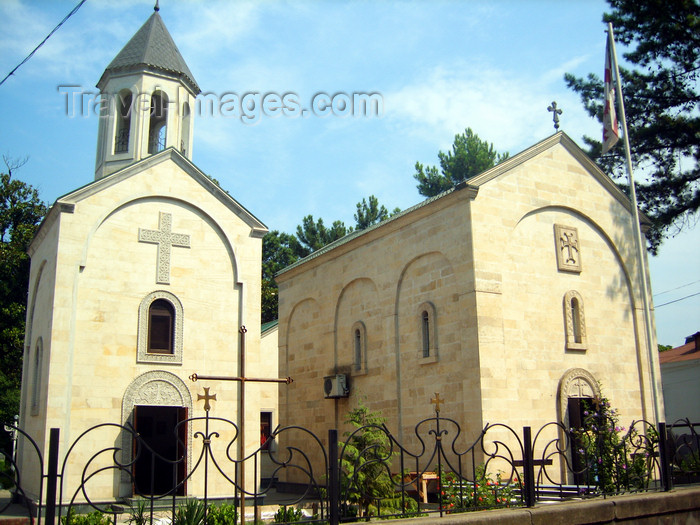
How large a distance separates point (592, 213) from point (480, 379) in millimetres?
5889

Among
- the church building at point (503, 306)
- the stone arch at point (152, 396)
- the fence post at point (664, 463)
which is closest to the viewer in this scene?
the fence post at point (664, 463)

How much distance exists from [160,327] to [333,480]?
863cm

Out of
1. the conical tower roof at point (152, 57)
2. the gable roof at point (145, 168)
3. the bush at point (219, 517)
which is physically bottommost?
the bush at point (219, 517)

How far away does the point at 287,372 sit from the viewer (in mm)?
21703

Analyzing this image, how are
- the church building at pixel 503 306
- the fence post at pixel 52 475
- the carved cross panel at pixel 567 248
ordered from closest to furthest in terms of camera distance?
the fence post at pixel 52 475 → the church building at pixel 503 306 → the carved cross panel at pixel 567 248

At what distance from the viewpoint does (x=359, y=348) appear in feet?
60.4

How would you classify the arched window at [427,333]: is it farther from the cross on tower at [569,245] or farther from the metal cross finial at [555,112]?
the metal cross finial at [555,112]

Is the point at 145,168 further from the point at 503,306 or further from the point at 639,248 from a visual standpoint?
the point at 639,248

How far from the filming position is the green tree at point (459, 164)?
3903 centimetres

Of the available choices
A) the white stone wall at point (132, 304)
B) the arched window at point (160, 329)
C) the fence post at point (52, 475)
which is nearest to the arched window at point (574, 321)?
the white stone wall at point (132, 304)

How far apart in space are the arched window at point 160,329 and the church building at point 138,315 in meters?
0.02

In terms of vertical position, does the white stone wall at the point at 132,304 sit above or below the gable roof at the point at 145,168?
below

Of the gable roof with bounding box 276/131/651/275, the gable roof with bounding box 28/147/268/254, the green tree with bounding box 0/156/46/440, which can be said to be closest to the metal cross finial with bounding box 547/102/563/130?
the gable roof with bounding box 276/131/651/275

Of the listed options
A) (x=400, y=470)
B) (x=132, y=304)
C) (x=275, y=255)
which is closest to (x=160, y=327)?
(x=132, y=304)
